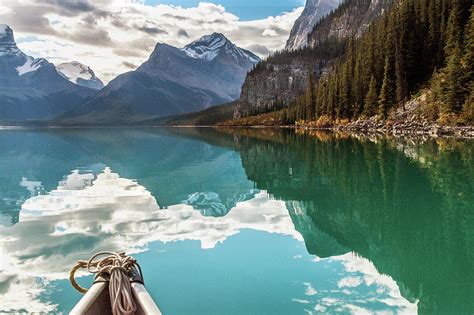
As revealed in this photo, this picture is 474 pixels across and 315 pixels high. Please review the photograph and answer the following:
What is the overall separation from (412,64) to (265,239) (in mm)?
88303

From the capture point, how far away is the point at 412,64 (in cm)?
9256

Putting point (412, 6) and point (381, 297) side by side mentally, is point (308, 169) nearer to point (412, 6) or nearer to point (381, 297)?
point (381, 297)

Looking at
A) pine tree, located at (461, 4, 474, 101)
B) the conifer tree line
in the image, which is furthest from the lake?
the conifer tree line

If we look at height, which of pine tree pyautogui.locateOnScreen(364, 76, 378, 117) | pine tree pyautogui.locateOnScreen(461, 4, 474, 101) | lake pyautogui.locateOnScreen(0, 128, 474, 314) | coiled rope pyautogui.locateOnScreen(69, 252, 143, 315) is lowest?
lake pyautogui.locateOnScreen(0, 128, 474, 314)

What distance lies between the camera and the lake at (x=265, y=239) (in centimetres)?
1030

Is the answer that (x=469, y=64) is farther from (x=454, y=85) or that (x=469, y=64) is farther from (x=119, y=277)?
(x=119, y=277)

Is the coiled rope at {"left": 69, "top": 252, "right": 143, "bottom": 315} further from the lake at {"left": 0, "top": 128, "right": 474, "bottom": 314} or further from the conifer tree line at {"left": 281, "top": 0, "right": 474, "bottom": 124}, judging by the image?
the conifer tree line at {"left": 281, "top": 0, "right": 474, "bottom": 124}

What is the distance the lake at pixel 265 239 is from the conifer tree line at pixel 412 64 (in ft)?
131

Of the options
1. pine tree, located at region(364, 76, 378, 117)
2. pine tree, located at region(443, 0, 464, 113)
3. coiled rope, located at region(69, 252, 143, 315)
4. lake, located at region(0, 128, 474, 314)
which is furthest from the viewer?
pine tree, located at region(364, 76, 378, 117)

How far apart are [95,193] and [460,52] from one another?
2532 inches

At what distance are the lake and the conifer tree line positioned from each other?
1572 inches

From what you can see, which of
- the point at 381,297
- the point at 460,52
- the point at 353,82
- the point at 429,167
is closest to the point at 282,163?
the point at 429,167

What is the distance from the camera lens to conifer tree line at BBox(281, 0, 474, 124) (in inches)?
2598

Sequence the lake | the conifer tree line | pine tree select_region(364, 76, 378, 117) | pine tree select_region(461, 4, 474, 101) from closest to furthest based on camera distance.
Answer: the lake → pine tree select_region(461, 4, 474, 101) → the conifer tree line → pine tree select_region(364, 76, 378, 117)
